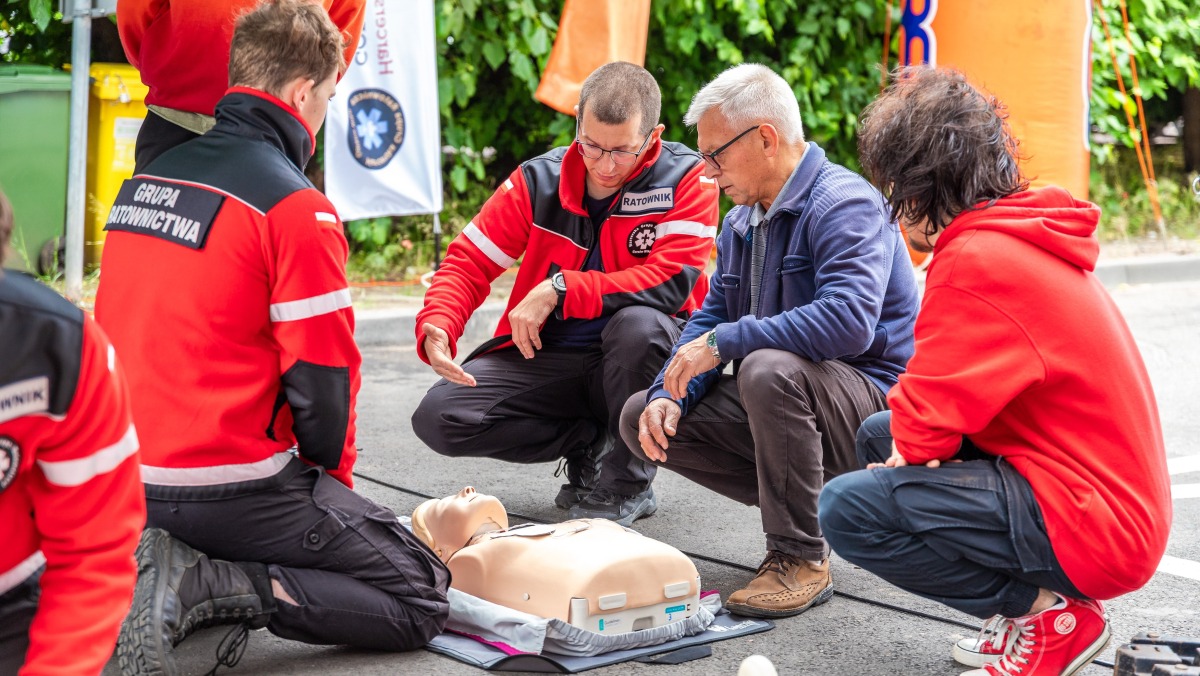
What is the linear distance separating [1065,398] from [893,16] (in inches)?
326

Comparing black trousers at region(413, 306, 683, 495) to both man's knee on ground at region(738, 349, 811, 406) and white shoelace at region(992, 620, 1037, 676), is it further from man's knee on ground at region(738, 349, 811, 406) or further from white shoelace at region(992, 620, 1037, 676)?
white shoelace at region(992, 620, 1037, 676)

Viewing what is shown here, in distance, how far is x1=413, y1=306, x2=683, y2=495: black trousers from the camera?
12.8 feet

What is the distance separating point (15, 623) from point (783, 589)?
5.96 feet

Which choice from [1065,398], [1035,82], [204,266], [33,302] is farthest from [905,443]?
[1035,82]

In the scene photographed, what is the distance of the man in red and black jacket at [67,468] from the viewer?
173 cm

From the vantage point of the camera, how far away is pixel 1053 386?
2482 mm

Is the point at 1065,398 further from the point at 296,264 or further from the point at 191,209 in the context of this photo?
the point at 191,209

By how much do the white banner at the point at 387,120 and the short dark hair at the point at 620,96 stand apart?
12.1 ft

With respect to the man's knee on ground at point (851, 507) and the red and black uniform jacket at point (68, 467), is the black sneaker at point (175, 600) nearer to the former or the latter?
the red and black uniform jacket at point (68, 467)

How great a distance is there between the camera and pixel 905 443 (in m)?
2.59

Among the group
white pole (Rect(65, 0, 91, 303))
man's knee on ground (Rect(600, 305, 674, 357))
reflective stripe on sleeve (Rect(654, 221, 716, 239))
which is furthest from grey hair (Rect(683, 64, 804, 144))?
white pole (Rect(65, 0, 91, 303))

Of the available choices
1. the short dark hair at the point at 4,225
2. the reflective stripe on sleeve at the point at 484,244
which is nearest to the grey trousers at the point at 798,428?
the reflective stripe on sleeve at the point at 484,244

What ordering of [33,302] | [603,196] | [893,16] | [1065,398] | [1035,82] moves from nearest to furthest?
[33,302] → [1065,398] → [603,196] → [1035,82] → [893,16]

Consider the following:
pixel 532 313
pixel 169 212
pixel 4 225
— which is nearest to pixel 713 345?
pixel 532 313
